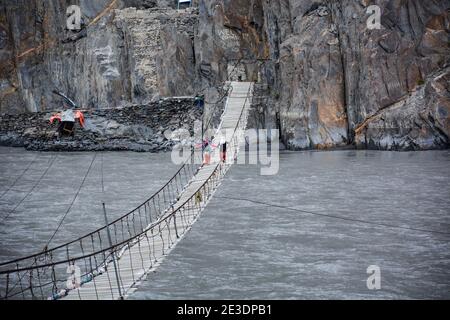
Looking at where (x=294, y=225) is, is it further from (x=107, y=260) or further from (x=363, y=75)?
(x=363, y=75)

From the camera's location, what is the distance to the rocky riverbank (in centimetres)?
4284

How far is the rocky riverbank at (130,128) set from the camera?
141 feet

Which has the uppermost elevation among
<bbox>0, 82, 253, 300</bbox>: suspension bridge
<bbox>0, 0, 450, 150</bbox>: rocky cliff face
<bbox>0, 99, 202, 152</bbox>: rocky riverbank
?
<bbox>0, 0, 450, 150</bbox>: rocky cliff face

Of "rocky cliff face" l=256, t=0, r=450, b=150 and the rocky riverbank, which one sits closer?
"rocky cliff face" l=256, t=0, r=450, b=150

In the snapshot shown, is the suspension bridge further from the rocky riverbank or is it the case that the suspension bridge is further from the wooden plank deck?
the rocky riverbank

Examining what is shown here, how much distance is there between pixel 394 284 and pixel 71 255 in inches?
296

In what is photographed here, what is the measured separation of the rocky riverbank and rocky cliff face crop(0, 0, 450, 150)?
2324 millimetres

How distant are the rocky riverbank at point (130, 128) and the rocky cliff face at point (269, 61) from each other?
2324 millimetres

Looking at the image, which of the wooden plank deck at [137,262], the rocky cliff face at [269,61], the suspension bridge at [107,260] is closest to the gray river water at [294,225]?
the wooden plank deck at [137,262]

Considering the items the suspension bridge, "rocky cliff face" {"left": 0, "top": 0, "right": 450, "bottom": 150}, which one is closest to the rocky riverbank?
"rocky cliff face" {"left": 0, "top": 0, "right": 450, "bottom": 150}

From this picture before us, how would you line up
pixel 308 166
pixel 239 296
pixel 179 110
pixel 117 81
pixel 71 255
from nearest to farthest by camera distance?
pixel 239 296
pixel 71 255
pixel 308 166
pixel 179 110
pixel 117 81
